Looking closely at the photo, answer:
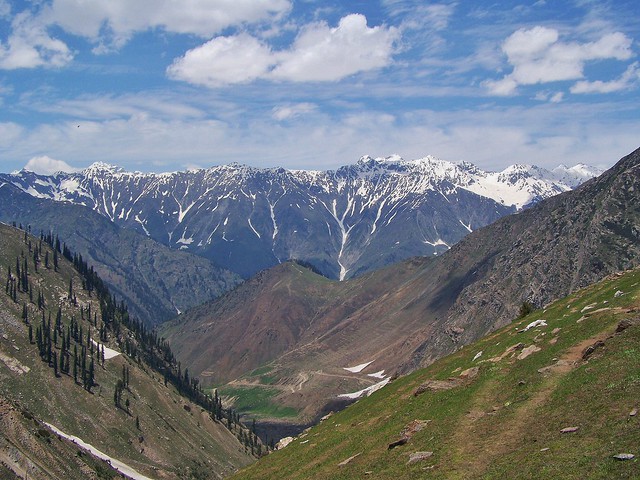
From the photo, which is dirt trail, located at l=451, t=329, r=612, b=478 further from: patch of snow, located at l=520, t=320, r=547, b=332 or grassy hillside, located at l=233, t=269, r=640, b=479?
patch of snow, located at l=520, t=320, r=547, b=332

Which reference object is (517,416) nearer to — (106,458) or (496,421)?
(496,421)

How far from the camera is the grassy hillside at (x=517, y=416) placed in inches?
1400

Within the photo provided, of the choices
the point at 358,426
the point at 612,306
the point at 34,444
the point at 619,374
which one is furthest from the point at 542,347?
the point at 34,444

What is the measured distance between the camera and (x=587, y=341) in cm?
5294

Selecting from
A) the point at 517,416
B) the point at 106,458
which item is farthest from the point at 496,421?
the point at 106,458

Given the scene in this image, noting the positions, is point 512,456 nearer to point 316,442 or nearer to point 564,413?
point 564,413

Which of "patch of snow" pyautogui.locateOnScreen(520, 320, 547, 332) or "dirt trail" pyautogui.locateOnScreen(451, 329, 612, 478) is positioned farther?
"patch of snow" pyautogui.locateOnScreen(520, 320, 547, 332)

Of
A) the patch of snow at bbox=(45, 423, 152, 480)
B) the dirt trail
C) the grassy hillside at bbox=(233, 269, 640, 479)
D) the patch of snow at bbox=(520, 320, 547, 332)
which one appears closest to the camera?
the grassy hillside at bbox=(233, 269, 640, 479)

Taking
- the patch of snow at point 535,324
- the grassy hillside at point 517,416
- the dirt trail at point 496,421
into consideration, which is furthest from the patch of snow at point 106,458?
the dirt trail at point 496,421

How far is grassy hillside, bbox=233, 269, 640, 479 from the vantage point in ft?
117

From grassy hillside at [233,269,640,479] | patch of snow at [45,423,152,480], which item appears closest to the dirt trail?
grassy hillside at [233,269,640,479]

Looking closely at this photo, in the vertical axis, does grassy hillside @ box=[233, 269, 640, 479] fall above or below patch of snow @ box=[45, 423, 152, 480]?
above

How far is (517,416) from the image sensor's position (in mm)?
44094

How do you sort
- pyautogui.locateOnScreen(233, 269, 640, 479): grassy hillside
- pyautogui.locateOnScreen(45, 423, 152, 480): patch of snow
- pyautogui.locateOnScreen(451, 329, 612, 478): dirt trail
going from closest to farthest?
pyautogui.locateOnScreen(233, 269, 640, 479): grassy hillside < pyautogui.locateOnScreen(451, 329, 612, 478): dirt trail < pyautogui.locateOnScreen(45, 423, 152, 480): patch of snow
